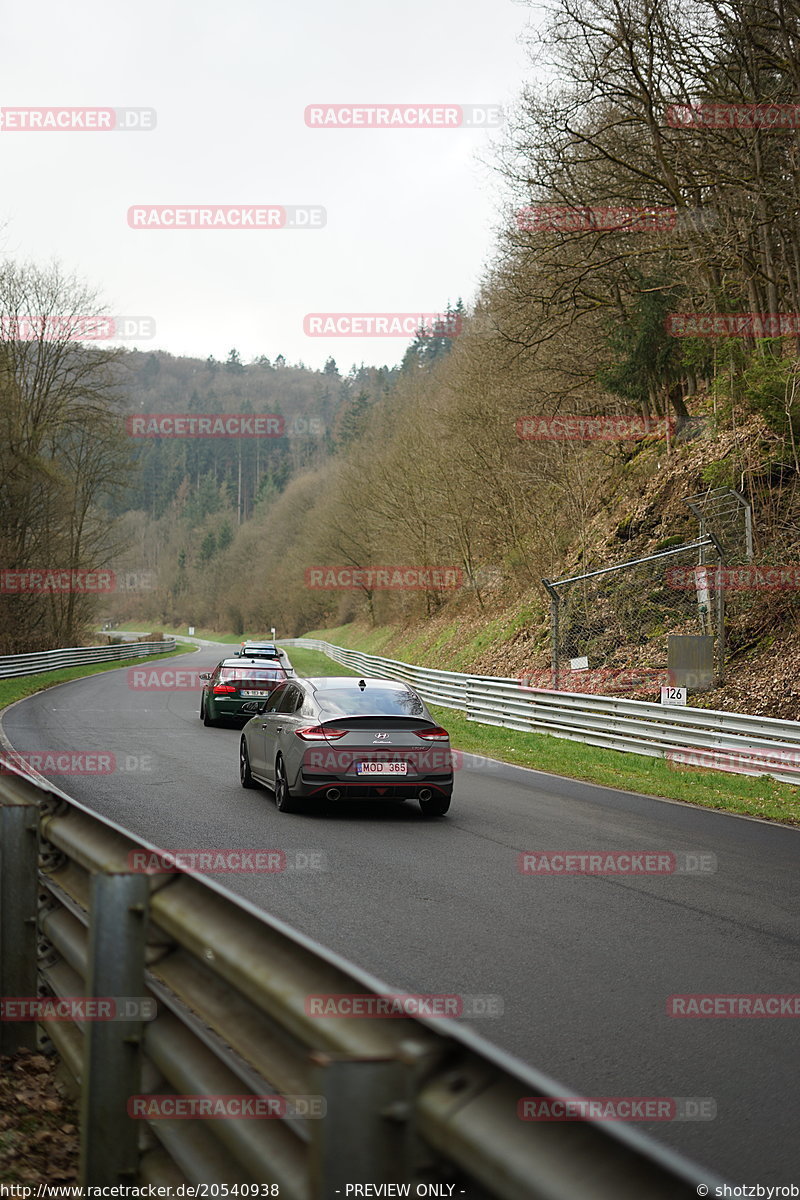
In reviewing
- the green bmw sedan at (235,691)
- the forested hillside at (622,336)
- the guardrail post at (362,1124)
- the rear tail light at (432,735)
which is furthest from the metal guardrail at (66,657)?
the guardrail post at (362,1124)

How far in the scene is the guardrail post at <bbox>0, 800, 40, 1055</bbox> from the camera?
4766 mm

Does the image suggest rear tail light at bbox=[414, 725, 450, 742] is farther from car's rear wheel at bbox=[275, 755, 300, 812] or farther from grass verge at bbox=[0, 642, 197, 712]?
grass verge at bbox=[0, 642, 197, 712]

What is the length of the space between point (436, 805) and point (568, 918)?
4.89 metres

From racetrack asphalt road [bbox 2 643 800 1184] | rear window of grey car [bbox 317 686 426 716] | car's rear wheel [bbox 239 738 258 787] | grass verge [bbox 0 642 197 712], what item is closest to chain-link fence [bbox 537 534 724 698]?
racetrack asphalt road [bbox 2 643 800 1184]

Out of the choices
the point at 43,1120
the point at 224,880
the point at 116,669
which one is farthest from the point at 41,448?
the point at 43,1120

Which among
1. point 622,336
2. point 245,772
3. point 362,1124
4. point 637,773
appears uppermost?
point 622,336

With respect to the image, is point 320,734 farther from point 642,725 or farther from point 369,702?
point 642,725

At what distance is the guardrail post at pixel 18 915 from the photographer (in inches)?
188

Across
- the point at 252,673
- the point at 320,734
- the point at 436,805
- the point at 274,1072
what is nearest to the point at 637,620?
the point at 252,673

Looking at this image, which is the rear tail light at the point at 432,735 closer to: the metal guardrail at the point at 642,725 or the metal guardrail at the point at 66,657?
the metal guardrail at the point at 642,725

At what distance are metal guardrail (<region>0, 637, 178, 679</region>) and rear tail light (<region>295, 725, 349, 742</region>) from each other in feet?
103

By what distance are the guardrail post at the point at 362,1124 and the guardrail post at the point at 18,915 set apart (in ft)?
10.3

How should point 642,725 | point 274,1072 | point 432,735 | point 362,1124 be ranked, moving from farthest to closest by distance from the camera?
point 642,725 < point 432,735 < point 274,1072 < point 362,1124

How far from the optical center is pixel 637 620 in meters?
25.6
